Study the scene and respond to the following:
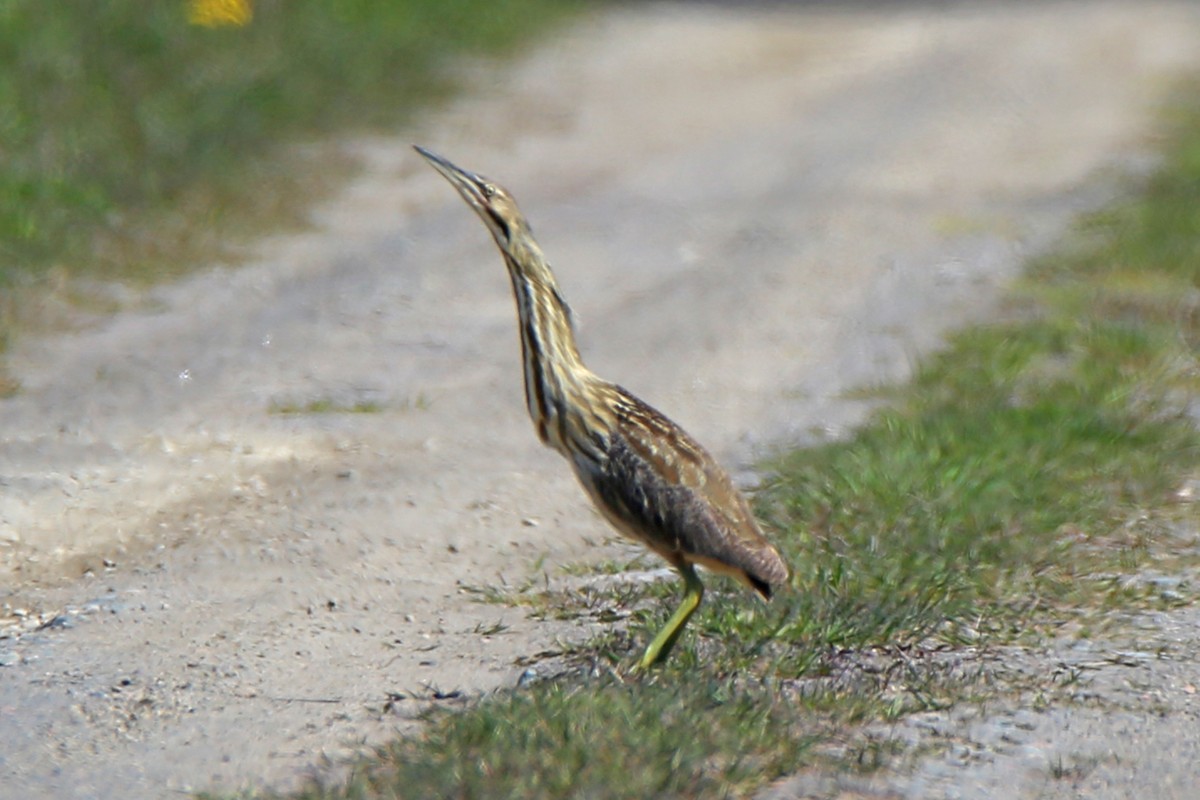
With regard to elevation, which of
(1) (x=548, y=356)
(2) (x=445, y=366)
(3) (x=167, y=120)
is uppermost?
(3) (x=167, y=120)

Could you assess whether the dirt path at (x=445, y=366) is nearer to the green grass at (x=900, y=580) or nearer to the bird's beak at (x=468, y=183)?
the green grass at (x=900, y=580)

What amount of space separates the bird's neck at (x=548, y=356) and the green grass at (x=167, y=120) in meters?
3.21

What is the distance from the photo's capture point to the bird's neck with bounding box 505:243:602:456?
4.83 meters

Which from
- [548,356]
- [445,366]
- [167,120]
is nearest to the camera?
[548,356]

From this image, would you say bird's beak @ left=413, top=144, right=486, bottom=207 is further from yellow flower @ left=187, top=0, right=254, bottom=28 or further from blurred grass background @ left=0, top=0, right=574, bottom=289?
yellow flower @ left=187, top=0, right=254, bottom=28

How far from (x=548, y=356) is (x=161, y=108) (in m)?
5.95

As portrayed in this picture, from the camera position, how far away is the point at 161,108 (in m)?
10.1

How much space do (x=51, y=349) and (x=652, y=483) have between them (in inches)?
150

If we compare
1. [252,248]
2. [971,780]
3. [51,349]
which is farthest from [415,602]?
[252,248]

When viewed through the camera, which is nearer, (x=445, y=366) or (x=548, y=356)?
(x=548, y=356)

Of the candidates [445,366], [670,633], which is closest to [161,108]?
[445,366]

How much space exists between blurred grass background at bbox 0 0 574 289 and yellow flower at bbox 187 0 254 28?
0.21ft

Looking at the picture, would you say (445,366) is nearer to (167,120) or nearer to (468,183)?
(468,183)

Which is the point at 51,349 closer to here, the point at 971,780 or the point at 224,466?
the point at 224,466
